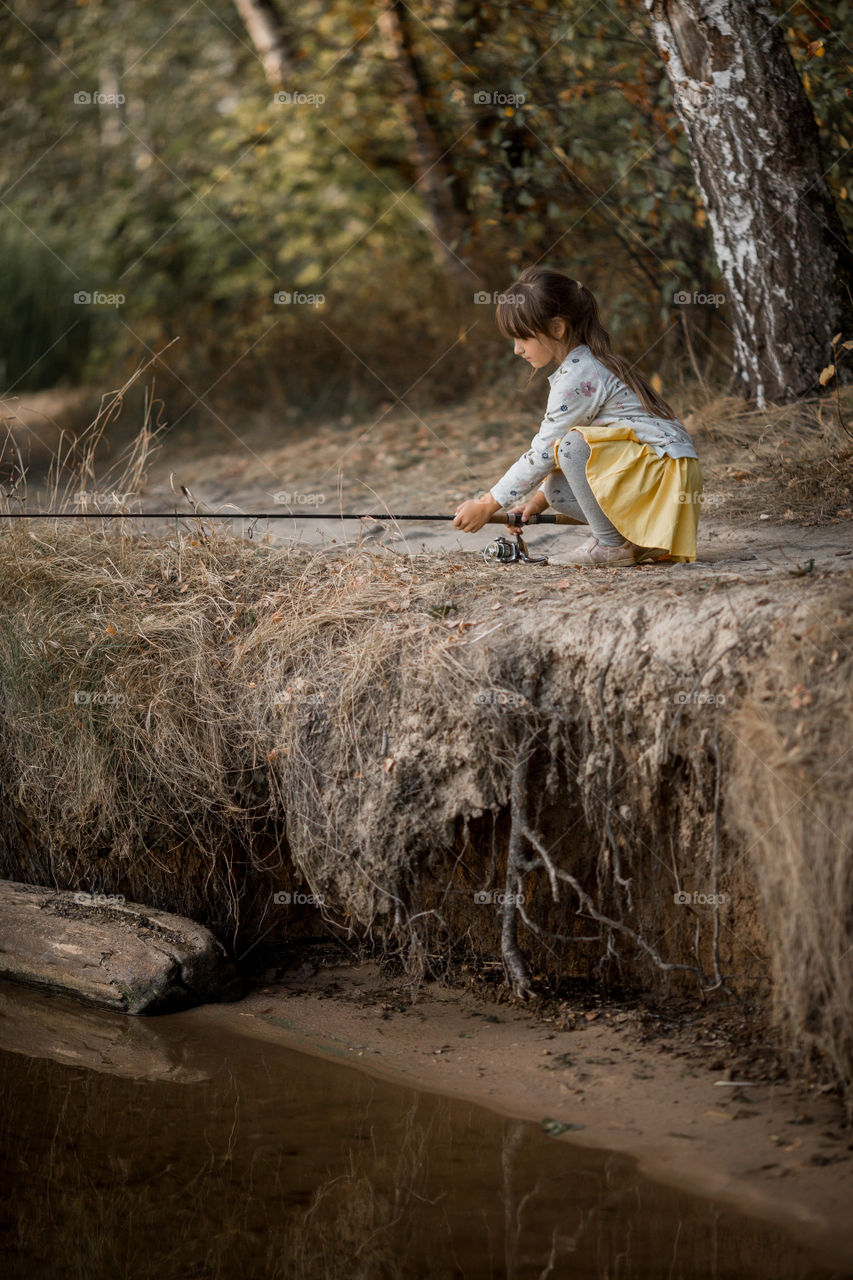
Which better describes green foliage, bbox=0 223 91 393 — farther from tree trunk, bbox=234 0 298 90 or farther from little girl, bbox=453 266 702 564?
little girl, bbox=453 266 702 564

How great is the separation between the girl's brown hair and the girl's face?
0.03 feet

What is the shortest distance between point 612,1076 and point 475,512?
163 cm

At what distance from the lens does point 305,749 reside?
11.4ft

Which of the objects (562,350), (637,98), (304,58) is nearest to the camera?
(562,350)

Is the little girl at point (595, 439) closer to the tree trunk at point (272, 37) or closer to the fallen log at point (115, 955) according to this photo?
the fallen log at point (115, 955)

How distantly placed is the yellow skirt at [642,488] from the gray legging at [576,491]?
1.1 inches

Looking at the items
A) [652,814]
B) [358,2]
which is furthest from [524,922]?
[358,2]

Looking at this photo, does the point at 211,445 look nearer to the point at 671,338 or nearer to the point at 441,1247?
the point at 671,338

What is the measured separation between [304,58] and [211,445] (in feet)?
9.01

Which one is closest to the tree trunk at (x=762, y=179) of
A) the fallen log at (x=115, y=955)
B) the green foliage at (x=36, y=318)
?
the fallen log at (x=115, y=955)

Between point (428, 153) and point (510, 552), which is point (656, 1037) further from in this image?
point (428, 153)

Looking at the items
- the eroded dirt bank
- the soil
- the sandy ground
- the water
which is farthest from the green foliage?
the water

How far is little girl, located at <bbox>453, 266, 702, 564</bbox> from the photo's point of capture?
141 inches

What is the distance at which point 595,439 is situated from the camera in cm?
355
